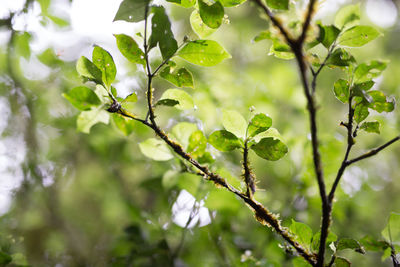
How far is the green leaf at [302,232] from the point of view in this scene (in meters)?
0.58

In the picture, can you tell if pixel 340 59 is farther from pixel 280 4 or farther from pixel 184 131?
pixel 184 131

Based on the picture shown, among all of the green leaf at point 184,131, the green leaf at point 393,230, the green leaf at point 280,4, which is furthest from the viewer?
the green leaf at point 184,131

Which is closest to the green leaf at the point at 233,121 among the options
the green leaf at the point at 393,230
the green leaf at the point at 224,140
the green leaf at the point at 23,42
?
the green leaf at the point at 224,140

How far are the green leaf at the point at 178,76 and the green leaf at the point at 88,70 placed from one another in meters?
0.12

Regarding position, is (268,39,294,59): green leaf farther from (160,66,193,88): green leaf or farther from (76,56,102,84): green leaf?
(76,56,102,84): green leaf

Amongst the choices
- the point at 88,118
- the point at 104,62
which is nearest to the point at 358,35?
the point at 104,62

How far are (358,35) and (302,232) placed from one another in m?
0.40

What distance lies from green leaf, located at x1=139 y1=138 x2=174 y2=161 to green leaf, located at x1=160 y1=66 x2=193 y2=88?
19 centimetres

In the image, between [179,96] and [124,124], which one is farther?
[124,124]

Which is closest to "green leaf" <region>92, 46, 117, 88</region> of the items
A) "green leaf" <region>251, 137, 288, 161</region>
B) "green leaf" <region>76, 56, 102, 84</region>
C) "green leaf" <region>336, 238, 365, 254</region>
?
"green leaf" <region>76, 56, 102, 84</region>

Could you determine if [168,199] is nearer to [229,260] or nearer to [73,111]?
[229,260]

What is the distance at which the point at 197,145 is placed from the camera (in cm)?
66

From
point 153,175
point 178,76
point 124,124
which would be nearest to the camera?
point 178,76

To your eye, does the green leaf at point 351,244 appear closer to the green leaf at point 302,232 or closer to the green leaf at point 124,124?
the green leaf at point 302,232
